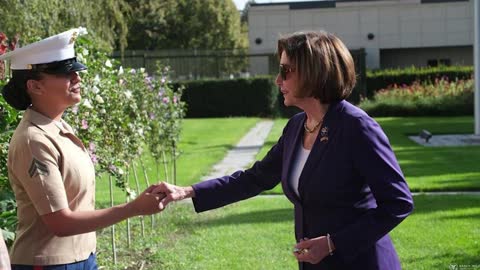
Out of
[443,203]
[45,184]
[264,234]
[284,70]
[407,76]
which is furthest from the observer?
[407,76]

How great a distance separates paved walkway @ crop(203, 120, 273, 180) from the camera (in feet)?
44.7

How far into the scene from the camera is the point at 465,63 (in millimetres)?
42906

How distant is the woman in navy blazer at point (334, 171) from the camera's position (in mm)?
2717

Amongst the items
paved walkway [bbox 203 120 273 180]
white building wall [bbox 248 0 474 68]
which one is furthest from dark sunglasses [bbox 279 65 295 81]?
white building wall [bbox 248 0 474 68]

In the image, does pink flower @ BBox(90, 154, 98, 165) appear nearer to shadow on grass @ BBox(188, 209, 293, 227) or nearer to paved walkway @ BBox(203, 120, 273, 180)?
shadow on grass @ BBox(188, 209, 293, 227)

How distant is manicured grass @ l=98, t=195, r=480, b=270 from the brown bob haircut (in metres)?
3.83

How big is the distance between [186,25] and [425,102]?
27400mm

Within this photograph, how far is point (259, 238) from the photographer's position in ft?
25.5

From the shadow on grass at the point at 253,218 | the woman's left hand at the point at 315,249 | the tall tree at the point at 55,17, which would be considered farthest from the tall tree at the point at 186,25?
the woman's left hand at the point at 315,249

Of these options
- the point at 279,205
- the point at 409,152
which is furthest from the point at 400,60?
the point at 279,205

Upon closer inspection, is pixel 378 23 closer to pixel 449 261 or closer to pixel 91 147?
pixel 449 261

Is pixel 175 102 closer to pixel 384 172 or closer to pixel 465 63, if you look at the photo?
pixel 384 172

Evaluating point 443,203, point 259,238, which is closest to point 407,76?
point 443,203

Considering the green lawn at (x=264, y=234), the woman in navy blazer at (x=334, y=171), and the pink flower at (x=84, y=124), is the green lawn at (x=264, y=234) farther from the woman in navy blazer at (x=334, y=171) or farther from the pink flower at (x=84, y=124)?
the woman in navy blazer at (x=334, y=171)
